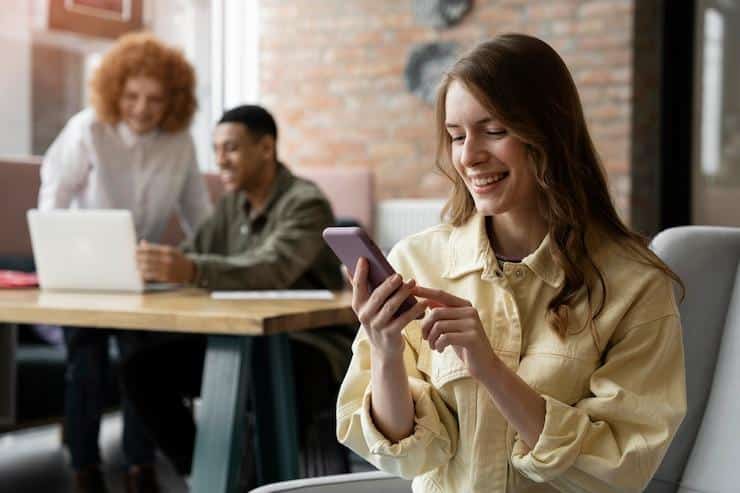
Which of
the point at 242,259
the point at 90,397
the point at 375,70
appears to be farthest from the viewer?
the point at 375,70

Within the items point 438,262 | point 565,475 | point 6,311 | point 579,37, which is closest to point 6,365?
point 6,311

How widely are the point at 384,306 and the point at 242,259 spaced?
1.55 meters

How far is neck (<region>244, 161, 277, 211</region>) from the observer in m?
2.91

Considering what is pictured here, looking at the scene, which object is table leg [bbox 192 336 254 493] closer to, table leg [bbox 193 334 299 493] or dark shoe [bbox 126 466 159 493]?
table leg [bbox 193 334 299 493]

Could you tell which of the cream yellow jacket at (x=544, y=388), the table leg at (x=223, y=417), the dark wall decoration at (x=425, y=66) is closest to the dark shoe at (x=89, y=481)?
the table leg at (x=223, y=417)

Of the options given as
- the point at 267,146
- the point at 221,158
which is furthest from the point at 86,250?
the point at 267,146

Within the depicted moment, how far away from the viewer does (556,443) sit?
1188 millimetres

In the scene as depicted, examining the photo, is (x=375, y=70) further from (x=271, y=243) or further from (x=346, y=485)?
(x=346, y=485)

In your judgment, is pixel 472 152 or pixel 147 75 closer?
pixel 472 152

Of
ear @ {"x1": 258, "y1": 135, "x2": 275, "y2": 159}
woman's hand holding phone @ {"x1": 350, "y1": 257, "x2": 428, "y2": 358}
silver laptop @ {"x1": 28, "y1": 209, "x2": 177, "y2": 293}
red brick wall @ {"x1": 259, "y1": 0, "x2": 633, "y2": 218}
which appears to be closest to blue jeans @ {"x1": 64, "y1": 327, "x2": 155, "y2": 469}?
silver laptop @ {"x1": 28, "y1": 209, "x2": 177, "y2": 293}

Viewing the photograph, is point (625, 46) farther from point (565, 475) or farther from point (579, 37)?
point (565, 475)

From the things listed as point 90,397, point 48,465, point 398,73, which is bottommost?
point 48,465

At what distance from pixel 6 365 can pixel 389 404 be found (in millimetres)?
1941

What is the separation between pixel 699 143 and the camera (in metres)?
6.18
